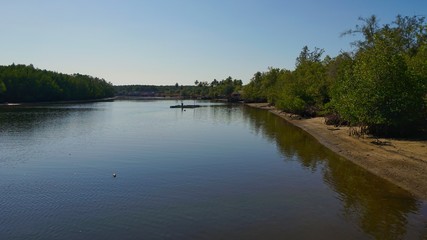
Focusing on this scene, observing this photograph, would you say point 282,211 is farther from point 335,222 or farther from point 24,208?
point 24,208

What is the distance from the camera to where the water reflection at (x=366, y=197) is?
713 inches

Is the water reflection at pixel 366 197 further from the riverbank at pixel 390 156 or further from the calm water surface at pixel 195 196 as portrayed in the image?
the riverbank at pixel 390 156

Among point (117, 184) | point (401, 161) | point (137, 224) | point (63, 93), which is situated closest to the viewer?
point (137, 224)

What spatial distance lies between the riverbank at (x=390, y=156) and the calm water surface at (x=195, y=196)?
1065 mm

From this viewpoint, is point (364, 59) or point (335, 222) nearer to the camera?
point (335, 222)

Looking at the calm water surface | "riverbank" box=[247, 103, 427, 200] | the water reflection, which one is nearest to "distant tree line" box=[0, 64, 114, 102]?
the calm water surface

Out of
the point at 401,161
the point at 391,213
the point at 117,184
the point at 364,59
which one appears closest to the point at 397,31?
the point at 364,59

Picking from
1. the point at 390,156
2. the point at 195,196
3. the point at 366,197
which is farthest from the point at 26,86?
the point at 366,197

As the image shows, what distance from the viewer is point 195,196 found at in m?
23.0

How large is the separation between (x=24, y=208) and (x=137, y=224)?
6759 mm

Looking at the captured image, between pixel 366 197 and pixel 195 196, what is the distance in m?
10.4

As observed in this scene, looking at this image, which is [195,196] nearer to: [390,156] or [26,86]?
[390,156]

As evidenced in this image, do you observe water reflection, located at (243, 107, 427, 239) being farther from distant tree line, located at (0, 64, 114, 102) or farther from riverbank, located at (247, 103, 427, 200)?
distant tree line, located at (0, 64, 114, 102)

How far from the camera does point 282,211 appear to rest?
20250mm
